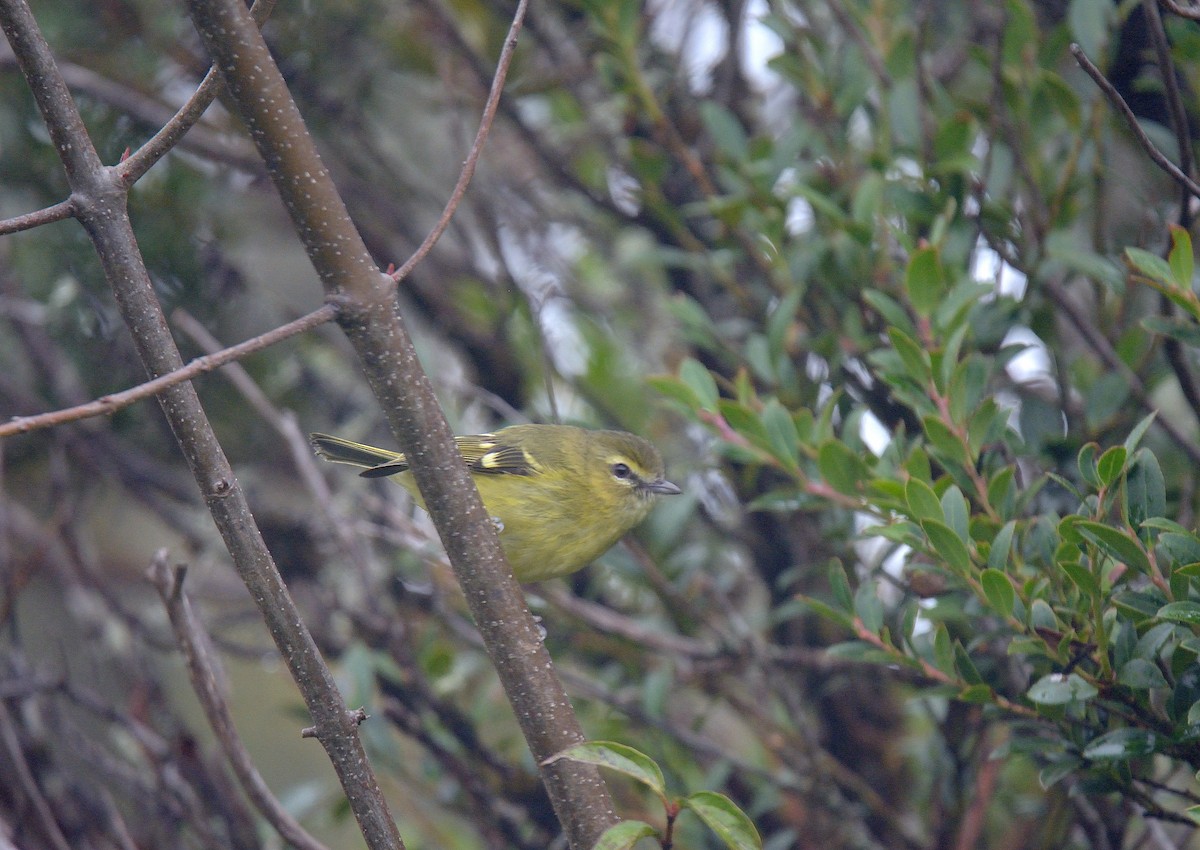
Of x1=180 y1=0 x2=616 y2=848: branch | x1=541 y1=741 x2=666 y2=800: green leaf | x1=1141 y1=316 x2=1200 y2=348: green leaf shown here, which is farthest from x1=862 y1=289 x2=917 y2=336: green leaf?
x1=541 y1=741 x2=666 y2=800: green leaf

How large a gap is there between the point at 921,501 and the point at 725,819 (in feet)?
2.33

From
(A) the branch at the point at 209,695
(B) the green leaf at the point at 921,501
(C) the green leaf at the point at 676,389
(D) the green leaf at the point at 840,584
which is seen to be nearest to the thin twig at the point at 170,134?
(A) the branch at the point at 209,695

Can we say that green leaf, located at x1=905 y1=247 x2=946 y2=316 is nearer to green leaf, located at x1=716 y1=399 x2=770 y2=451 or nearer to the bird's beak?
green leaf, located at x1=716 y1=399 x2=770 y2=451

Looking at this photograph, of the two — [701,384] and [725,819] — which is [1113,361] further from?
[725,819]

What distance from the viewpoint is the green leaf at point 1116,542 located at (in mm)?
1638

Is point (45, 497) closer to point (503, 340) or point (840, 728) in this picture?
point (503, 340)

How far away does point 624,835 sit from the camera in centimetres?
147

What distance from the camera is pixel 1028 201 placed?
2629 mm

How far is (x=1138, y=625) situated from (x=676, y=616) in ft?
5.58

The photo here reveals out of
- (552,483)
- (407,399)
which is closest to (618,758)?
(407,399)

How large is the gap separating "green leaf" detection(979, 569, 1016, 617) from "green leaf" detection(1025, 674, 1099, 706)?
14 cm

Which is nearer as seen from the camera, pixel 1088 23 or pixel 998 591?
pixel 998 591

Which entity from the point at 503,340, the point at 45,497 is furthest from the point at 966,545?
the point at 45,497

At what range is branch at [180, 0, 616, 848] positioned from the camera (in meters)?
1.48
